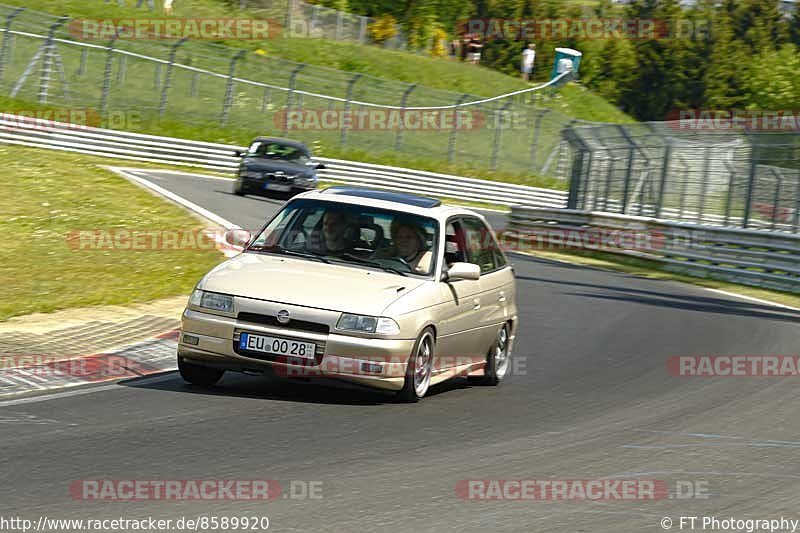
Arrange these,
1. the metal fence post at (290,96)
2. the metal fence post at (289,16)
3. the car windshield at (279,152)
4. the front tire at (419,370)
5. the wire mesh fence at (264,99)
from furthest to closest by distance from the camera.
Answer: the metal fence post at (289,16)
the metal fence post at (290,96)
the wire mesh fence at (264,99)
the car windshield at (279,152)
the front tire at (419,370)

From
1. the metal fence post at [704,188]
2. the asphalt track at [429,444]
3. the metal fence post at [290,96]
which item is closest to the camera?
the asphalt track at [429,444]

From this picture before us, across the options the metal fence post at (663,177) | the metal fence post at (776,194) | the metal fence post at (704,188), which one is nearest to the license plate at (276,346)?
the metal fence post at (776,194)

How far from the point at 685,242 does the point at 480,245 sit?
16.1 m

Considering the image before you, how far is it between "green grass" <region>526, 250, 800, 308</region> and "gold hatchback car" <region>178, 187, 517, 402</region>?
38.8ft

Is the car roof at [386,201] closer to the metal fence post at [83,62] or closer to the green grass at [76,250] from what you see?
the green grass at [76,250]

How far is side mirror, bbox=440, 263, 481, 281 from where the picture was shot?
964 centimetres

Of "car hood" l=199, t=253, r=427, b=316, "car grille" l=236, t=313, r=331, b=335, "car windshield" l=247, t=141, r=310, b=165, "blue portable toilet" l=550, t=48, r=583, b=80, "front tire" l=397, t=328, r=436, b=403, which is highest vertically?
"blue portable toilet" l=550, t=48, r=583, b=80

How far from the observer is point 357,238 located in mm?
9844

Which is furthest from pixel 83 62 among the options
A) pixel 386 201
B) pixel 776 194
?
pixel 386 201

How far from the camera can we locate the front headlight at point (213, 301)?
8.91 m

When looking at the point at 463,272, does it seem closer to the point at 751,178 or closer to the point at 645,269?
the point at 751,178

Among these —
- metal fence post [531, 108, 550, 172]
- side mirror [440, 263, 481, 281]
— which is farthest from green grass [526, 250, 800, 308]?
metal fence post [531, 108, 550, 172]

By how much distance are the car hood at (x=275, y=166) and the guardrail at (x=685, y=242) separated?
544 cm

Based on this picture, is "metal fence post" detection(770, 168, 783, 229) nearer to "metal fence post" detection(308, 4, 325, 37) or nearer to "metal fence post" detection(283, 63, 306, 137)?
"metal fence post" detection(283, 63, 306, 137)
